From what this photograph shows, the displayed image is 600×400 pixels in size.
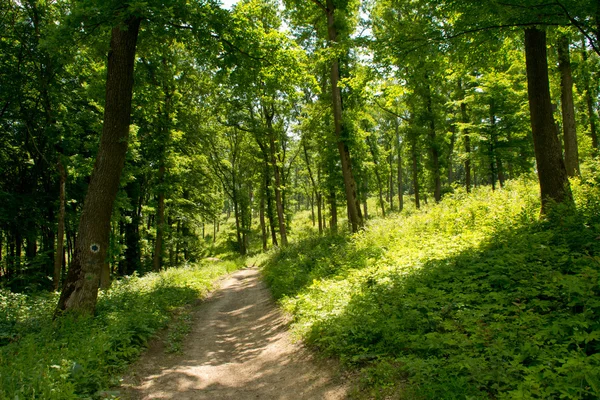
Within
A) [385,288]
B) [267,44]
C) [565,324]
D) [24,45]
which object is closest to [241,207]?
[24,45]

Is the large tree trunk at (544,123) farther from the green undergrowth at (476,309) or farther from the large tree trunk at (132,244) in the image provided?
the large tree trunk at (132,244)

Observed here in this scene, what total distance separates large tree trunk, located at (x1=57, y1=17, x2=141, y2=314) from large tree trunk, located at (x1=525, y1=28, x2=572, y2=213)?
31.8ft

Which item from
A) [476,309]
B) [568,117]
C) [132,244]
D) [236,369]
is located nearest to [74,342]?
[236,369]

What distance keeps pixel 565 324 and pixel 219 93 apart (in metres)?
21.3

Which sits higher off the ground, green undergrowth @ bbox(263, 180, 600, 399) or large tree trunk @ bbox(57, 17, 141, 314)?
large tree trunk @ bbox(57, 17, 141, 314)

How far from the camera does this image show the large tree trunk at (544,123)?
A: 798cm

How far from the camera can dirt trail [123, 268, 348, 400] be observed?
5.24 metres

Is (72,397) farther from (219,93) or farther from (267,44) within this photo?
(219,93)

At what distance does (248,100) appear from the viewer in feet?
47.9

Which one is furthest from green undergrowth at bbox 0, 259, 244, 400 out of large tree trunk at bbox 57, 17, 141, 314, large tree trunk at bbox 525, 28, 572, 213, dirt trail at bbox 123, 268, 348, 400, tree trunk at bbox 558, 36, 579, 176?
tree trunk at bbox 558, 36, 579, 176

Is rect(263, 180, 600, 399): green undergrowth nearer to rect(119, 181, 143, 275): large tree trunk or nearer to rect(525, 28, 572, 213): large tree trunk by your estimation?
rect(525, 28, 572, 213): large tree trunk

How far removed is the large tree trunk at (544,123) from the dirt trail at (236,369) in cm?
670

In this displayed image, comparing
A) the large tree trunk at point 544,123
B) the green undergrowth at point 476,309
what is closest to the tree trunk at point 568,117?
the green undergrowth at point 476,309

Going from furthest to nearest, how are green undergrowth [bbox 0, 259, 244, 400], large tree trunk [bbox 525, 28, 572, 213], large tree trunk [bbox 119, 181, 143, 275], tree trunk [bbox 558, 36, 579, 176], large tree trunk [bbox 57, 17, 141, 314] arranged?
large tree trunk [bbox 119, 181, 143, 275] < tree trunk [bbox 558, 36, 579, 176] < large tree trunk [bbox 525, 28, 572, 213] < large tree trunk [bbox 57, 17, 141, 314] < green undergrowth [bbox 0, 259, 244, 400]
